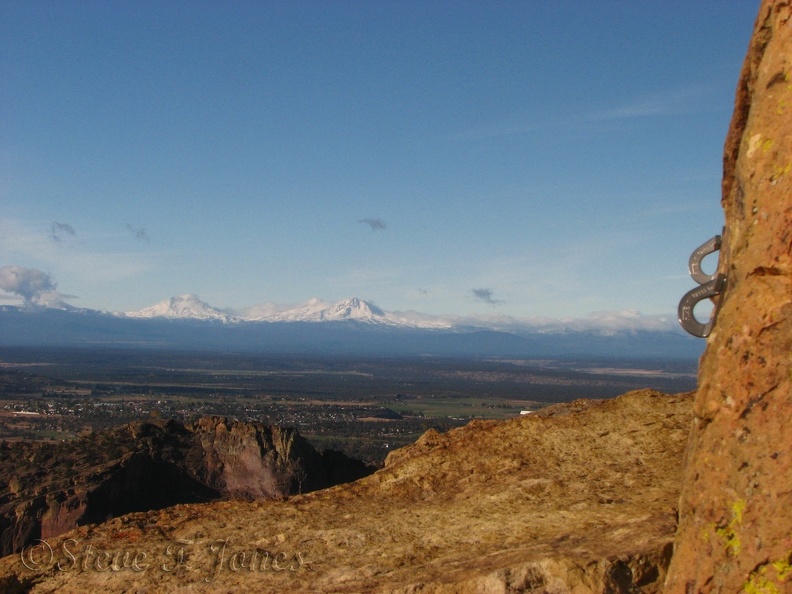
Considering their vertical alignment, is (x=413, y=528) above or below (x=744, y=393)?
below

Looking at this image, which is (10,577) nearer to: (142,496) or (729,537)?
(729,537)

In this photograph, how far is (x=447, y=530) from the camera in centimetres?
945

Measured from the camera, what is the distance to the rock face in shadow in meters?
24.7

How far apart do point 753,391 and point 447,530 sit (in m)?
4.81

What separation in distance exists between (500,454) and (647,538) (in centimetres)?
429

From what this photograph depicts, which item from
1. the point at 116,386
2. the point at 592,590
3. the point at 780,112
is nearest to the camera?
the point at 780,112

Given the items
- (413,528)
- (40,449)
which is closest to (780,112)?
(413,528)

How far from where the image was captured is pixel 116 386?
15850 cm

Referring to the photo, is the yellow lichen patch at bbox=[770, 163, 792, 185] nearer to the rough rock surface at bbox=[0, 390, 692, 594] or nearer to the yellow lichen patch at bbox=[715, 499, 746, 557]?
the yellow lichen patch at bbox=[715, 499, 746, 557]

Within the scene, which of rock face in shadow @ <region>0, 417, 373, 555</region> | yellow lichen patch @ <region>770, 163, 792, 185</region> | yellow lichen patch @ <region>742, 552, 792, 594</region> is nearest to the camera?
yellow lichen patch @ <region>742, 552, 792, 594</region>

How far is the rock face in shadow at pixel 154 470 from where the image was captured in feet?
81.1

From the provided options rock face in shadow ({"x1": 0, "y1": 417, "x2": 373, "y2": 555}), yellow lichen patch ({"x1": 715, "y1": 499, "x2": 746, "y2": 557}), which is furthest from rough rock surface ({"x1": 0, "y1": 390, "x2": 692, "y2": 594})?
rock face in shadow ({"x1": 0, "y1": 417, "x2": 373, "y2": 555})

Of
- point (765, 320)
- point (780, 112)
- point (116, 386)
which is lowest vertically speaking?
point (116, 386)

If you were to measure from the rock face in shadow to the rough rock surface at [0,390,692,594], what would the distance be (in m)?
15.9
